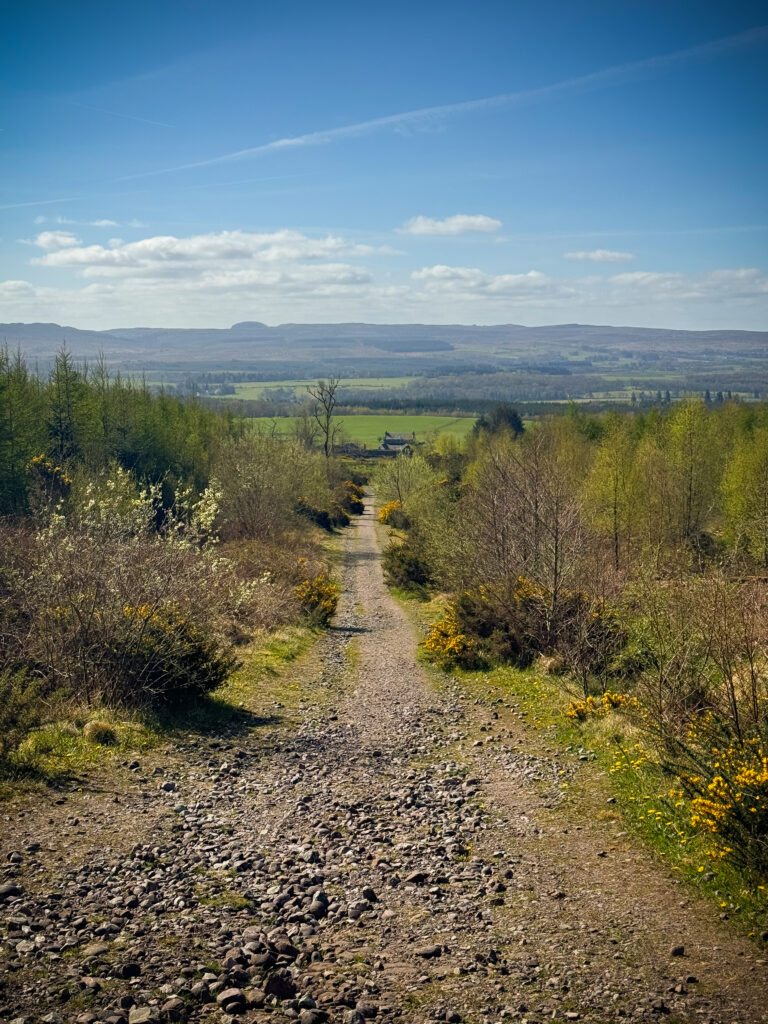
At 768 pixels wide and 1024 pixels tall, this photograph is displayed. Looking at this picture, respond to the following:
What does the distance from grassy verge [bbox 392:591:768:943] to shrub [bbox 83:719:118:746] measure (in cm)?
756

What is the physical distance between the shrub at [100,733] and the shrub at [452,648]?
429 inches

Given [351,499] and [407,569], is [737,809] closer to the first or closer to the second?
[407,569]

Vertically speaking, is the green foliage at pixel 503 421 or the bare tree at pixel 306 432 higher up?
the green foliage at pixel 503 421

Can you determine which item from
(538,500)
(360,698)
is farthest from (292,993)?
(538,500)

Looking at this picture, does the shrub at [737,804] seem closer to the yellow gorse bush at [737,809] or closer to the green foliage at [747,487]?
the yellow gorse bush at [737,809]

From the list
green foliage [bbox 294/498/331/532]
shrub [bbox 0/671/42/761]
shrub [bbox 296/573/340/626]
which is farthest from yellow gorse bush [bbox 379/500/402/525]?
shrub [bbox 0/671/42/761]

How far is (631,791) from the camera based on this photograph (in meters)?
10.8

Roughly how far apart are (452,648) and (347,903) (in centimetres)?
1374

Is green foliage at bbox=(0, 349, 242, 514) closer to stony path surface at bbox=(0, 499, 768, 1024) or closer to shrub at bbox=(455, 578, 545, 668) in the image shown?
shrub at bbox=(455, 578, 545, 668)

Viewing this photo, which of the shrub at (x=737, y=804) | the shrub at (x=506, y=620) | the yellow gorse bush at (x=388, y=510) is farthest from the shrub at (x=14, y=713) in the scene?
the yellow gorse bush at (x=388, y=510)

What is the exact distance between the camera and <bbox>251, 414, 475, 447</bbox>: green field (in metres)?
142

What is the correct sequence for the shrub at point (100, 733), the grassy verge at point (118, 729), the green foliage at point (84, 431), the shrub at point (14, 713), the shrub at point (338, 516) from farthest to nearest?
the shrub at point (338, 516) < the green foliage at point (84, 431) < the shrub at point (100, 733) < the shrub at point (14, 713) < the grassy verge at point (118, 729)

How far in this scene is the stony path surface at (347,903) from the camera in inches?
249

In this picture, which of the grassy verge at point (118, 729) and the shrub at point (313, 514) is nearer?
the grassy verge at point (118, 729)
